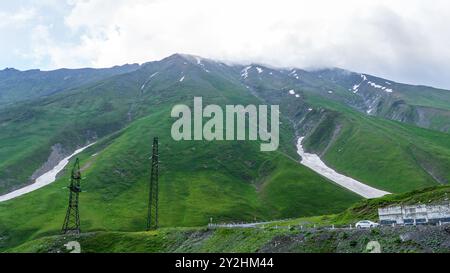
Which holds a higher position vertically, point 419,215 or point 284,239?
point 419,215

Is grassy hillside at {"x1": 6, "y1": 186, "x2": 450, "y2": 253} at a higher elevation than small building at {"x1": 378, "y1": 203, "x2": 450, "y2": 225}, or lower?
lower

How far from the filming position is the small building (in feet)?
169

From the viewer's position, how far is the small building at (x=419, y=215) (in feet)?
169

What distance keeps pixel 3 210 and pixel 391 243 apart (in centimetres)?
18347

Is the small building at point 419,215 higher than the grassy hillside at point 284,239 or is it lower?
higher

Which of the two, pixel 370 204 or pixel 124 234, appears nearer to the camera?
pixel 124 234

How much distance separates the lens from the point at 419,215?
57188mm

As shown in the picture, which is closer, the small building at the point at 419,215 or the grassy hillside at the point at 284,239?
the grassy hillside at the point at 284,239

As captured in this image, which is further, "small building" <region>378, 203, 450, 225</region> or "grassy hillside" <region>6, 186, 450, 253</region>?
"small building" <region>378, 203, 450, 225</region>

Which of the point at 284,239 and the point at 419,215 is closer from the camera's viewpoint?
the point at 419,215

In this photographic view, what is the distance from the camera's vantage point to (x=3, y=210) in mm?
194375
